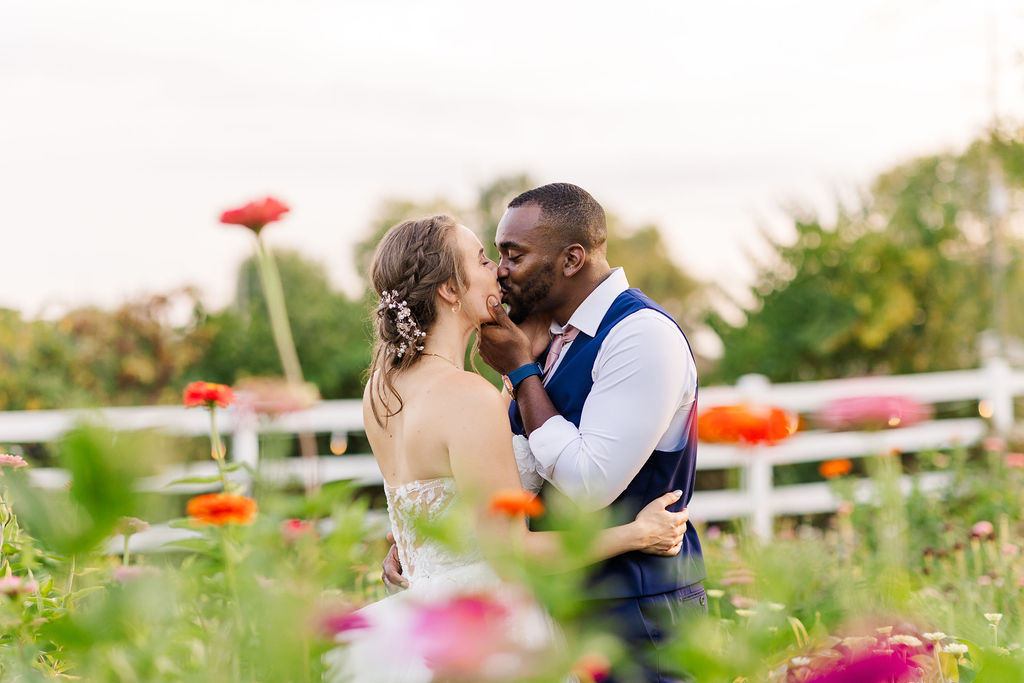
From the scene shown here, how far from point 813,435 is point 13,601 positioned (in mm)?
7674

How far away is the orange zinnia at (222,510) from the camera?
4.59 ft

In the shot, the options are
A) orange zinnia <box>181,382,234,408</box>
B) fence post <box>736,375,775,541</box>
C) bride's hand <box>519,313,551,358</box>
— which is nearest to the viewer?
orange zinnia <box>181,382,234,408</box>

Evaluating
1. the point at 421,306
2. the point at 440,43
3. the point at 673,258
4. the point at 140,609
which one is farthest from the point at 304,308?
the point at 673,258

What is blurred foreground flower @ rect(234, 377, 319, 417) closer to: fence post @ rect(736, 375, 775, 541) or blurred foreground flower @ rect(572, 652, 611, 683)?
blurred foreground flower @ rect(572, 652, 611, 683)

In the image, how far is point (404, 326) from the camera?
252cm

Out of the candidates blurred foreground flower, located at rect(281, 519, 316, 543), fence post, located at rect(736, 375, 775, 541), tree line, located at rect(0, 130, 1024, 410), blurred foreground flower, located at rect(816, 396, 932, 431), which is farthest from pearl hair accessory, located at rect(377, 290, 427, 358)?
tree line, located at rect(0, 130, 1024, 410)

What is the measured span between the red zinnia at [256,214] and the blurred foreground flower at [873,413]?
1.41 meters

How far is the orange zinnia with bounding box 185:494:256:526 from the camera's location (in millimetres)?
1400

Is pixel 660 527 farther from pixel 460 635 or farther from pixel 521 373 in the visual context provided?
pixel 460 635

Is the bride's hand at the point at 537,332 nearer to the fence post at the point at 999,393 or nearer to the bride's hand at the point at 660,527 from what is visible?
the bride's hand at the point at 660,527

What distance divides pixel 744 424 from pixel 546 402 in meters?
0.60

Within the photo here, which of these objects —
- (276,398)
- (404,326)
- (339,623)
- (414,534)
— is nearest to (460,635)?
(339,623)

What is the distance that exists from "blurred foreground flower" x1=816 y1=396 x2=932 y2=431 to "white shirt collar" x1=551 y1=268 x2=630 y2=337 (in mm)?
678

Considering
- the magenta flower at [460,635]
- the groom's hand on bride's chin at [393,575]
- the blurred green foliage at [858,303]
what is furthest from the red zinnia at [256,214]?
the blurred green foliage at [858,303]
